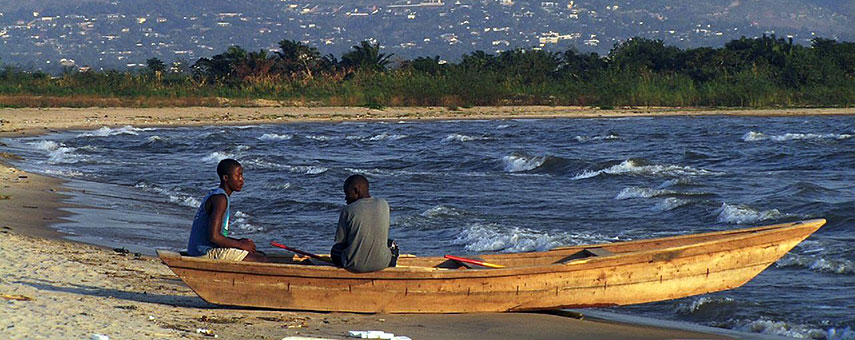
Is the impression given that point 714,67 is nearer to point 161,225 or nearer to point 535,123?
point 535,123

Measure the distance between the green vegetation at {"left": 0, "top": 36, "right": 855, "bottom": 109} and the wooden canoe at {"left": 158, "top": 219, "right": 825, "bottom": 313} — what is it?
134 feet

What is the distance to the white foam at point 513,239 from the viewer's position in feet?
46.5

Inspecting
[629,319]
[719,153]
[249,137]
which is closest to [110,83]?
[249,137]

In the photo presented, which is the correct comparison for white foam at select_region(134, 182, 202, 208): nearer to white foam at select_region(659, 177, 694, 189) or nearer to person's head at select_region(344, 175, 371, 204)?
white foam at select_region(659, 177, 694, 189)

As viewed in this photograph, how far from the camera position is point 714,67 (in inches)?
2277

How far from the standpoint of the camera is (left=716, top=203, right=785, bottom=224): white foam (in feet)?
55.1

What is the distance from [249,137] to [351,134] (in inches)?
148

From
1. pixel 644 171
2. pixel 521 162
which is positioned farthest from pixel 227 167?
pixel 521 162

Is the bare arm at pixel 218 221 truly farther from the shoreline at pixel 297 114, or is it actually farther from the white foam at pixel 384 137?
the shoreline at pixel 297 114

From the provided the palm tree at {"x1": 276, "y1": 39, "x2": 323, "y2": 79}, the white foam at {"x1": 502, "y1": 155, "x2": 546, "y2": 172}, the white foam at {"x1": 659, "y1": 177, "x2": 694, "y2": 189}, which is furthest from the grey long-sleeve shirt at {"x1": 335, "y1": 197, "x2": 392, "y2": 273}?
the palm tree at {"x1": 276, "y1": 39, "x2": 323, "y2": 79}

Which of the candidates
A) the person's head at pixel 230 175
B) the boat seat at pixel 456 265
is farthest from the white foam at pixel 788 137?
the person's head at pixel 230 175

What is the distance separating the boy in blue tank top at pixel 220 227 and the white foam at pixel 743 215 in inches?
386

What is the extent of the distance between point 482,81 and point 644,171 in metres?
29.0

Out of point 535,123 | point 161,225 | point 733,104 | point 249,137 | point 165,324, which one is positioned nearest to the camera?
point 165,324
